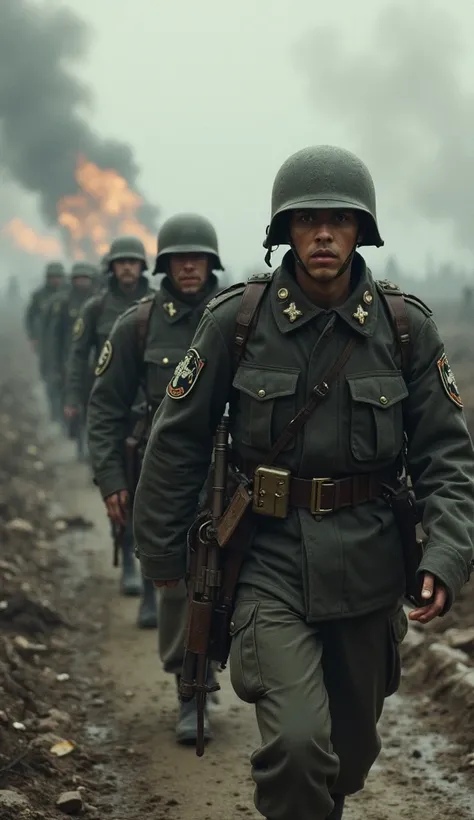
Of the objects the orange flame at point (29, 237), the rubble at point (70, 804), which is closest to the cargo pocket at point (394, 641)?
the rubble at point (70, 804)

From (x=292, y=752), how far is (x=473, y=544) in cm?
85

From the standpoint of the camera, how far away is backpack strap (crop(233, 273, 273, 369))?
142 inches

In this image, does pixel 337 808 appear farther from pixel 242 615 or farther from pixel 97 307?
pixel 97 307

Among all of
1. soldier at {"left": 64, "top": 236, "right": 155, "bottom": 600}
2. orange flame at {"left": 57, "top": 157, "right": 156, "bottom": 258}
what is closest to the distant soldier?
orange flame at {"left": 57, "top": 157, "right": 156, "bottom": 258}

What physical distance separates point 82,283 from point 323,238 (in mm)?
10755

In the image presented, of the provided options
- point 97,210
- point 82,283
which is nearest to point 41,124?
point 97,210

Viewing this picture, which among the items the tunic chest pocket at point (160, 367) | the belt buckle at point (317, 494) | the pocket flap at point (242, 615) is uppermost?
the tunic chest pocket at point (160, 367)

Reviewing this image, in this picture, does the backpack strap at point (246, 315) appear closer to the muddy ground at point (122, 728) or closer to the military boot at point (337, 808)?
the military boot at point (337, 808)

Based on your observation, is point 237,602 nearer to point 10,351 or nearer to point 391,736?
point 391,736

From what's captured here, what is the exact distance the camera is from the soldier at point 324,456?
3.42 meters

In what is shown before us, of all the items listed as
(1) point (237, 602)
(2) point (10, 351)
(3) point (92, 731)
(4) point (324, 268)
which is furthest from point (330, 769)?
(2) point (10, 351)

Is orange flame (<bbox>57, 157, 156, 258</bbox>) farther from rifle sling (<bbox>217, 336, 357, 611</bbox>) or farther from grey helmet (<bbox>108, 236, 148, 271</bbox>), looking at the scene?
rifle sling (<bbox>217, 336, 357, 611</bbox>)

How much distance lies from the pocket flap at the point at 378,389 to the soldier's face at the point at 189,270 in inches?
99.3

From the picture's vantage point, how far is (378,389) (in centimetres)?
352
